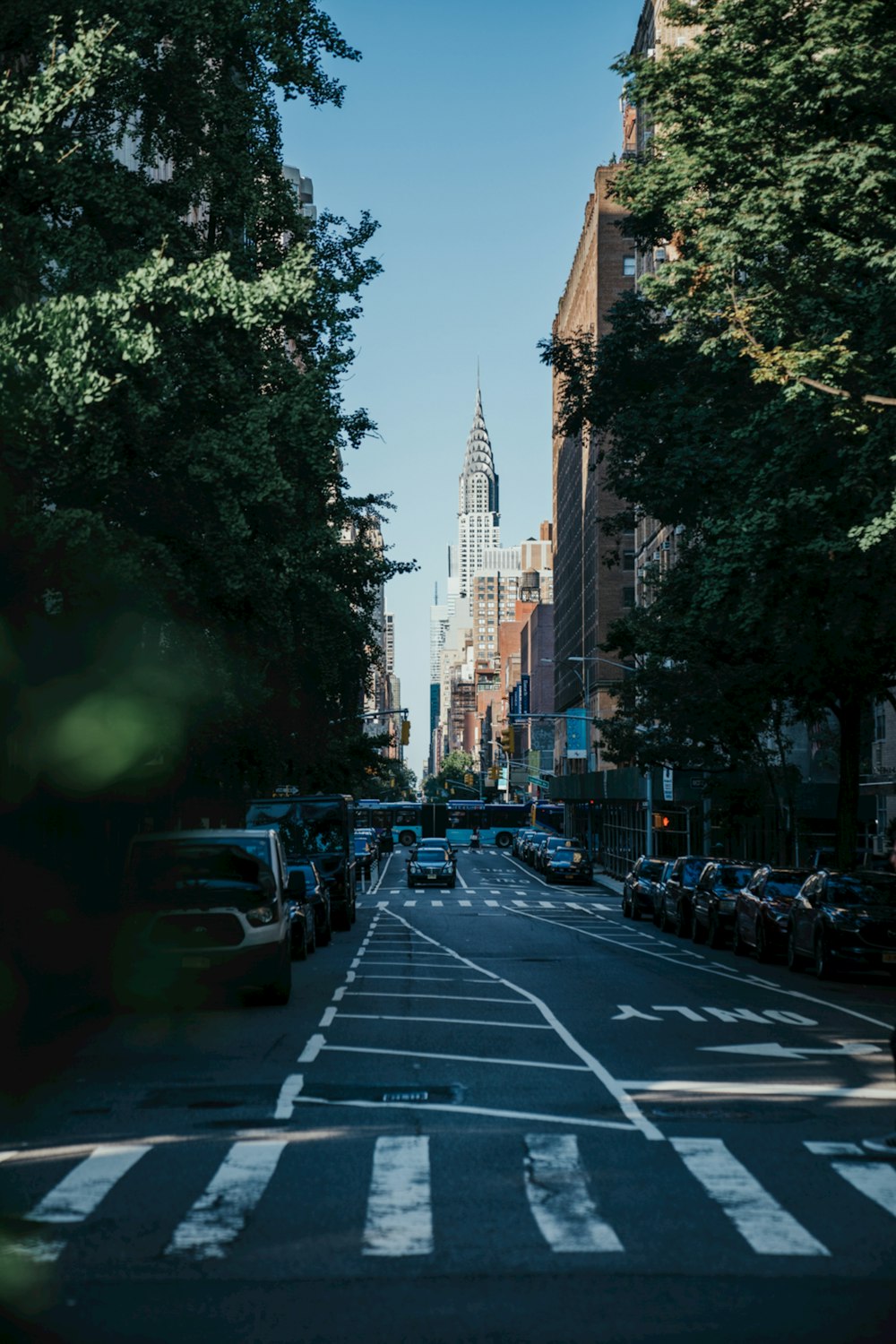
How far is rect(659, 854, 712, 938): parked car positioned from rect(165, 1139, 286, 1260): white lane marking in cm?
3136

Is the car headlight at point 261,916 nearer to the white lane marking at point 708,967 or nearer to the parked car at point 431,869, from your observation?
the white lane marking at point 708,967

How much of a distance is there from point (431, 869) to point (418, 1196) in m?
65.1

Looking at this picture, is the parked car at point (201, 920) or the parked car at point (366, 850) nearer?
the parked car at point (201, 920)

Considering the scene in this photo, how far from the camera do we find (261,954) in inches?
774

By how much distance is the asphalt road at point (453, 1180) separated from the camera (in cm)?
Answer: 696

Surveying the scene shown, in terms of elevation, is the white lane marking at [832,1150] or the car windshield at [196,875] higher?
the car windshield at [196,875]

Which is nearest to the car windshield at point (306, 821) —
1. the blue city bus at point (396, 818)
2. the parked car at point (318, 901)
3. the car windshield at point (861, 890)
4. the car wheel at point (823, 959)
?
the parked car at point (318, 901)

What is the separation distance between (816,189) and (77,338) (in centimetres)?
898

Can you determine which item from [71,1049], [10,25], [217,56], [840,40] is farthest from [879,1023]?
[217,56]

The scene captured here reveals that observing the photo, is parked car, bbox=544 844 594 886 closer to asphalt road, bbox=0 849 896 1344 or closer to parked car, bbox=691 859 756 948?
parked car, bbox=691 859 756 948

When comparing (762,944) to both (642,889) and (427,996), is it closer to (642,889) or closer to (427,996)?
(427,996)

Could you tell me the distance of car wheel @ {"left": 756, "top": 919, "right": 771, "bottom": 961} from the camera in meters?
31.6

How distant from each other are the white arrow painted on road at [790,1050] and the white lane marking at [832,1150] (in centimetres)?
507

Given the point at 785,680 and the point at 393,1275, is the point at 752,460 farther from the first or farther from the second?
the point at 393,1275
